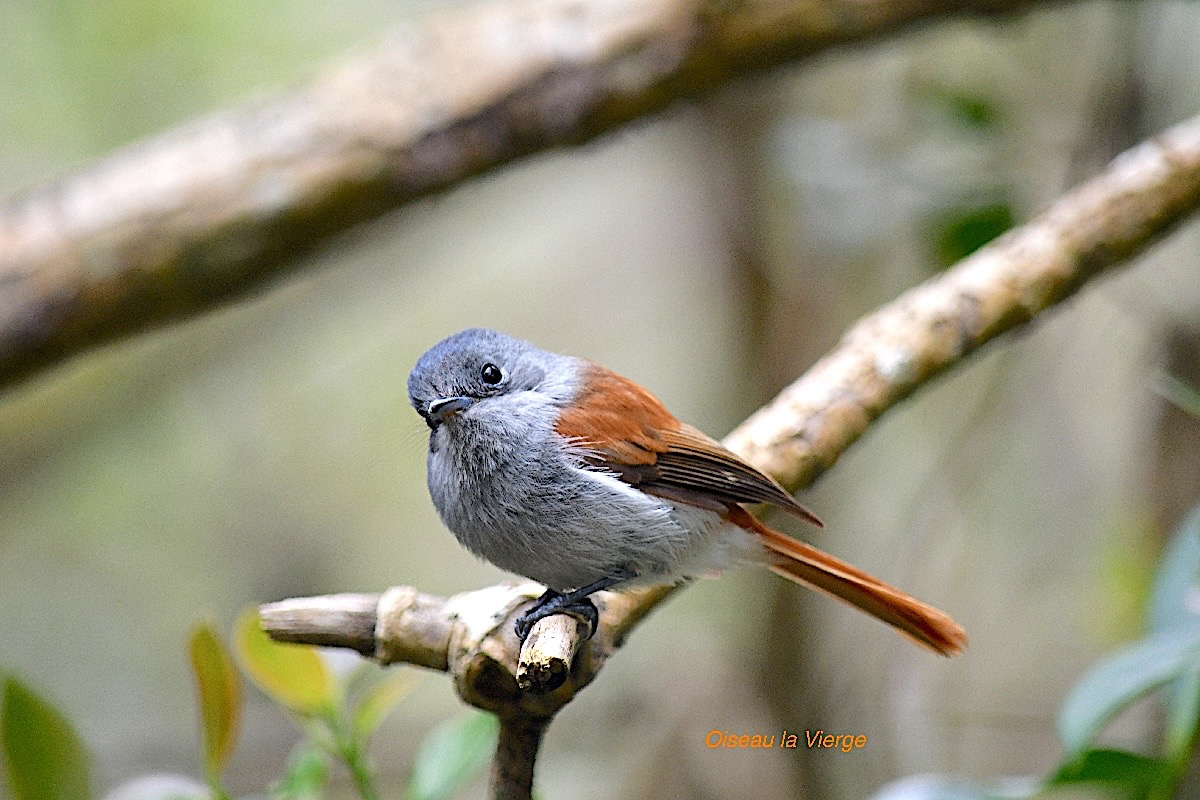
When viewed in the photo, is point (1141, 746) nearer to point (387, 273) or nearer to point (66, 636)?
point (387, 273)

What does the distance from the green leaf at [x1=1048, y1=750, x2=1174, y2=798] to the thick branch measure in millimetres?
2369

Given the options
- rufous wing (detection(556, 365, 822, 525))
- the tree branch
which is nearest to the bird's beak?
rufous wing (detection(556, 365, 822, 525))

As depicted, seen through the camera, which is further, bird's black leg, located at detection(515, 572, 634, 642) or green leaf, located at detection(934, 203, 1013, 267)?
green leaf, located at detection(934, 203, 1013, 267)

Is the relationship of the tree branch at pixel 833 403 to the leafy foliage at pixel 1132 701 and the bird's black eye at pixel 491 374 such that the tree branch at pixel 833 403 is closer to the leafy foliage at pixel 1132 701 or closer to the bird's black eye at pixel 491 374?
the bird's black eye at pixel 491 374

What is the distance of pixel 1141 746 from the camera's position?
3.71 meters

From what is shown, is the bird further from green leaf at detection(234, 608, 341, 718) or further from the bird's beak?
green leaf at detection(234, 608, 341, 718)

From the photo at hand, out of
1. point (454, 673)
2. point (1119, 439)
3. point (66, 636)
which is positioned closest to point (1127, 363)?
point (1119, 439)

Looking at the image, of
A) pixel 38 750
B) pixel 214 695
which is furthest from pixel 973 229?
pixel 38 750

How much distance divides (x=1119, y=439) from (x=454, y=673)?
13.1 feet

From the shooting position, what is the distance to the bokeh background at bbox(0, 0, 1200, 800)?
4215 mm

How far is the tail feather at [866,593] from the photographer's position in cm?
242

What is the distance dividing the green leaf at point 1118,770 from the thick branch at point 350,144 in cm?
237

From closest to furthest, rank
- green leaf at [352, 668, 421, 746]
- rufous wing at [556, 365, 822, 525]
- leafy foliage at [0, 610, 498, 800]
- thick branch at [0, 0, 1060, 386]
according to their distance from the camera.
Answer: leafy foliage at [0, 610, 498, 800]
green leaf at [352, 668, 421, 746]
rufous wing at [556, 365, 822, 525]
thick branch at [0, 0, 1060, 386]

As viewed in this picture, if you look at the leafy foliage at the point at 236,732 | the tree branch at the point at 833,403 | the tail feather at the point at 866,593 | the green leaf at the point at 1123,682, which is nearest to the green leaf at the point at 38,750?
the leafy foliage at the point at 236,732
